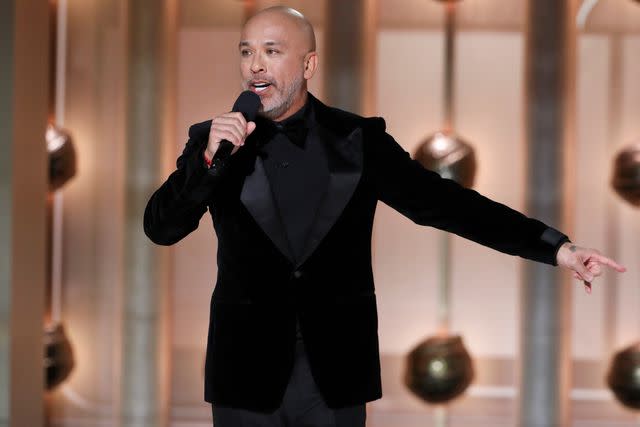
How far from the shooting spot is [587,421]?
11.1 ft

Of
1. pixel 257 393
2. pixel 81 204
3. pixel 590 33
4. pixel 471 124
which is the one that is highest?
pixel 590 33

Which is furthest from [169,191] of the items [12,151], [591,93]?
[591,93]

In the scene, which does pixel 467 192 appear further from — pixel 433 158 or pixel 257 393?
pixel 433 158

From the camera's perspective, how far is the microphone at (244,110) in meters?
A: 1.52

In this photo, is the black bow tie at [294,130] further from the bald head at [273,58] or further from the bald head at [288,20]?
the bald head at [288,20]

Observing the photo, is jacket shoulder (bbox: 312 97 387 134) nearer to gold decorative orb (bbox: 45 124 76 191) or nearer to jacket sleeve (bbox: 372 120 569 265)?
jacket sleeve (bbox: 372 120 569 265)

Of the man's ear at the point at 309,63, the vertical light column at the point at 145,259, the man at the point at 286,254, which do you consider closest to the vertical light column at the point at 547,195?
the vertical light column at the point at 145,259

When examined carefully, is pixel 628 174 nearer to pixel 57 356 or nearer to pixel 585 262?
pixel 585 262

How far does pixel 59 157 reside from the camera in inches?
130

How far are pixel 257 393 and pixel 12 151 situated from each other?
1489 mm

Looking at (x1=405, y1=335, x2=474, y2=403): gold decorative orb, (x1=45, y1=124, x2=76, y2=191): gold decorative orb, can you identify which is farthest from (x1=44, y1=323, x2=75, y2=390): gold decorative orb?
(x1=405, y1=335, x2=474, y2=403): gold decorative orb

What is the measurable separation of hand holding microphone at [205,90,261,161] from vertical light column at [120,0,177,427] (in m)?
1.77

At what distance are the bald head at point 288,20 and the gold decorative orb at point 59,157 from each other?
5.63 ft

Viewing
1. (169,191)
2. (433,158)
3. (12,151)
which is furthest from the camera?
(433,158)
